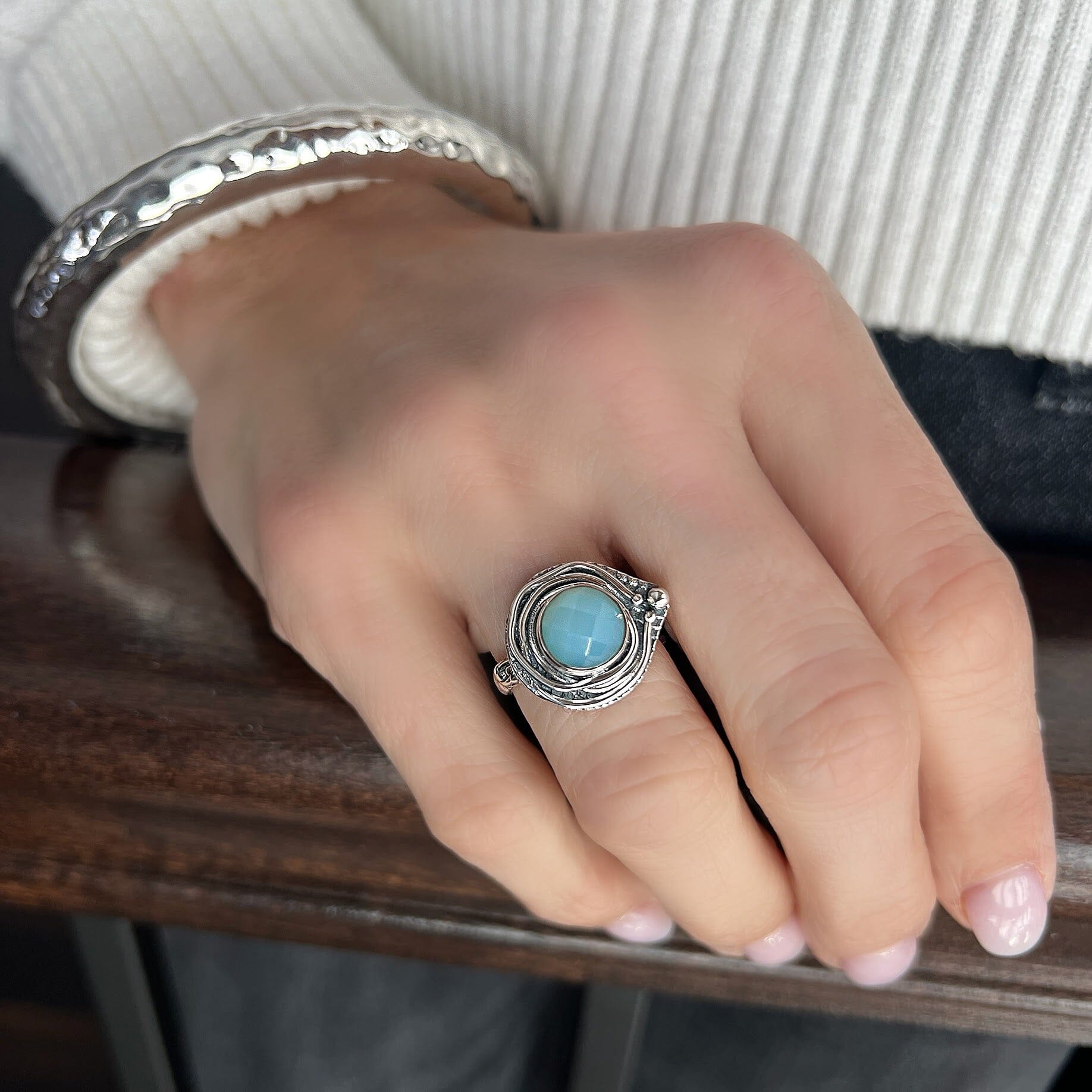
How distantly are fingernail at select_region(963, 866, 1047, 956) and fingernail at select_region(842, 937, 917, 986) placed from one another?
1.2 inches

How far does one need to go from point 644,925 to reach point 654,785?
4.4 inches

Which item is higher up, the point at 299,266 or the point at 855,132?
the point at 855,132

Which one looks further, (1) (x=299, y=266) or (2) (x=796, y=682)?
(1) (x=299, y=266)

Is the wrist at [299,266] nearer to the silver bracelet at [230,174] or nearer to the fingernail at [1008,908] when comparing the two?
the silver bracelet at [230,174]

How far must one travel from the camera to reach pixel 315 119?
17.4 inches

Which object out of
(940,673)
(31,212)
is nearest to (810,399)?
(940,673)

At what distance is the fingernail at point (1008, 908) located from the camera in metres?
0.35

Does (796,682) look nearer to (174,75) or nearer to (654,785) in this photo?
(654,785)

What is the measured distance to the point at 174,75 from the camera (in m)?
0.58

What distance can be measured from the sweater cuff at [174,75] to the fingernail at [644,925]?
465 mm

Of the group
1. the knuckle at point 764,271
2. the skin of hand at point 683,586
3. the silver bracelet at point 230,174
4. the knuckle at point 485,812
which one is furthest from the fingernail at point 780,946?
the silver bracelet at point 230,174

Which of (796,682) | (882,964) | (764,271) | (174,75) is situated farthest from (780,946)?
(174,75)

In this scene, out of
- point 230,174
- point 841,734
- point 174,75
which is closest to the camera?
point 841,734

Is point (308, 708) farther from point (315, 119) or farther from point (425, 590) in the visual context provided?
point (315, 119)
